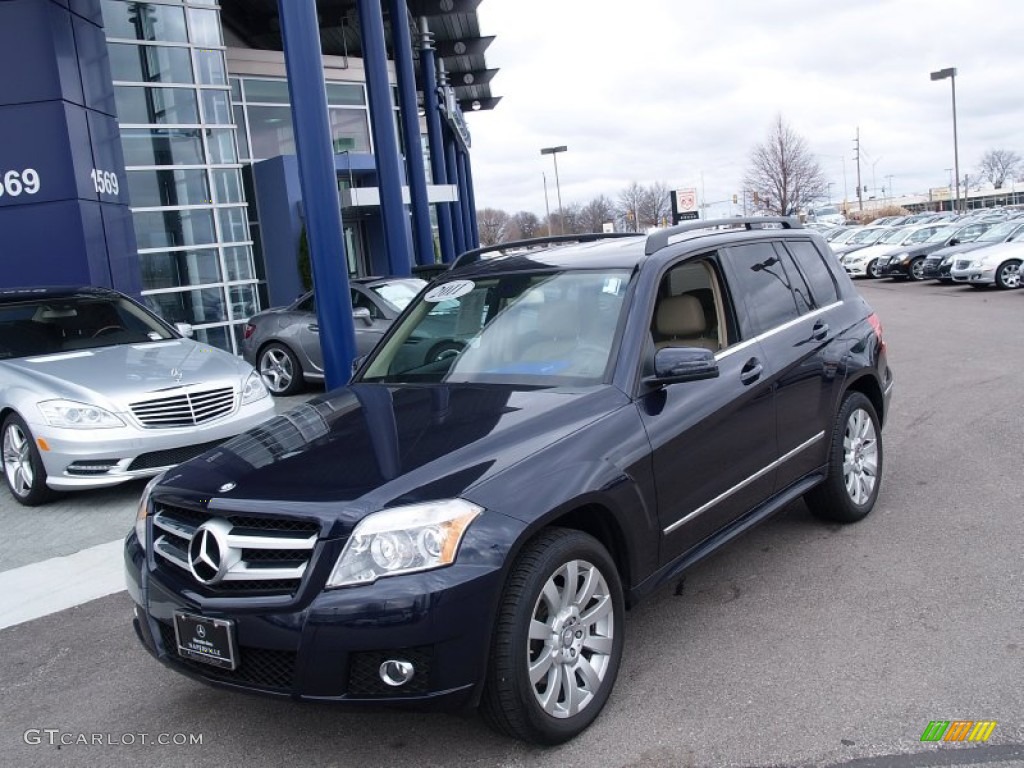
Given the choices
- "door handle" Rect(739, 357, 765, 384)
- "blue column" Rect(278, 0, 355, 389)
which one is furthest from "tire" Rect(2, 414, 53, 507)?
"door handle" Rect(739, 357, 765, 384)

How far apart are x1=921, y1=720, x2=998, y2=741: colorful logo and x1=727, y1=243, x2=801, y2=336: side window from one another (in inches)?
78.2

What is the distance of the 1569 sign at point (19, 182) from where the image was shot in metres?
10.9

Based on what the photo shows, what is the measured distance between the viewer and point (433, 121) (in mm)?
26422

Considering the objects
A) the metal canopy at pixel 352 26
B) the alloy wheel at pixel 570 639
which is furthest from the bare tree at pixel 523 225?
the alloy wheel at pixel 570 639

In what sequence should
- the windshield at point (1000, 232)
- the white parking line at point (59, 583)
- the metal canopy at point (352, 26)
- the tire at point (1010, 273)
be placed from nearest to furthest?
the white parking line at point (59, 583) → the tire at point (1010, 273) → the windshield at point (1000, 232) → the metal canopy at point (352, 26)

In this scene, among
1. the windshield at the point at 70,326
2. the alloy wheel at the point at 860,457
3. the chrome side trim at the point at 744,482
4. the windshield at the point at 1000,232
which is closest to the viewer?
the chrome side trim at the point at 744,482

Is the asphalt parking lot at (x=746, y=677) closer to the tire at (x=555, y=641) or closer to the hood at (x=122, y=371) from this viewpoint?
the tire at (x=555, y=641)

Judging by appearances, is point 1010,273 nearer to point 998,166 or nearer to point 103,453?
point 103,453

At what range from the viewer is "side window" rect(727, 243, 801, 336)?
4609 mm

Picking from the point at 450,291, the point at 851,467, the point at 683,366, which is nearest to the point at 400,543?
the point at 683,366

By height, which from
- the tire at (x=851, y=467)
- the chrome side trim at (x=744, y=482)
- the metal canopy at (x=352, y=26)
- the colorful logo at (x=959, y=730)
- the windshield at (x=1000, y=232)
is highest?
the metal canopy at (x=352, y=26)

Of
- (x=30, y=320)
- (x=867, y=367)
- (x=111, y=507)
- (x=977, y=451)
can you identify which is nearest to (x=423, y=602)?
(x=867, y=367)

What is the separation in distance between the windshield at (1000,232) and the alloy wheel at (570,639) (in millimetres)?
23069

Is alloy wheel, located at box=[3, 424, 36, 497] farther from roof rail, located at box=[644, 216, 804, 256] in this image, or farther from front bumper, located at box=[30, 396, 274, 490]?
roof rail, located at box=[644, 216, 804, 256]
